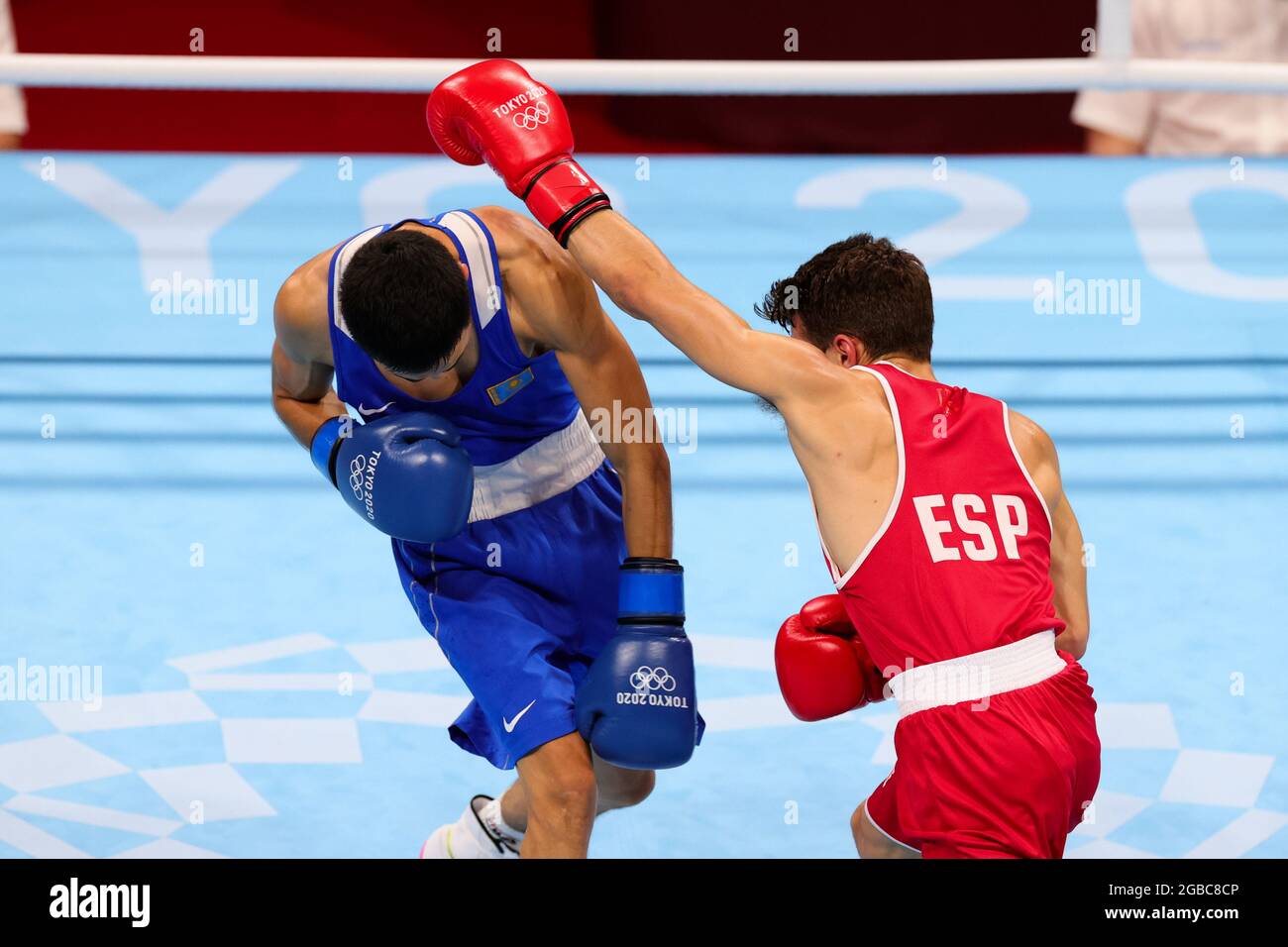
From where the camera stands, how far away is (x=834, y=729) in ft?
11.8

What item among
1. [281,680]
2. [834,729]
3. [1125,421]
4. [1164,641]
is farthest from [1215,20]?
[281,680]

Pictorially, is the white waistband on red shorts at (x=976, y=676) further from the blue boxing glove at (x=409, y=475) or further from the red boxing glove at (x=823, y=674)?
the blue boxing glove at (x=409, y=475)

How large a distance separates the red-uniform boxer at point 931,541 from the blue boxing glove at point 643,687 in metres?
0.36

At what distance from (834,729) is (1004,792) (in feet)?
4.48

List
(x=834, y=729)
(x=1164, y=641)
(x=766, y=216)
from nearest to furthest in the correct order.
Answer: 1. (x=834, y=729)
2. (x=1164, y=641)
3. (x=766, y=216)

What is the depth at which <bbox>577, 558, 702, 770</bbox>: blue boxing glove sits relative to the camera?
2.58 meters

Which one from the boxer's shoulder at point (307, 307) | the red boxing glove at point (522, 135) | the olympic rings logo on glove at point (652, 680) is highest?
the red boxing glove at point (522, 135)

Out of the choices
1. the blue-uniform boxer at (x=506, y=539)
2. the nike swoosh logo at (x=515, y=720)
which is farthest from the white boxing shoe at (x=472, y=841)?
the nike swoosh logo at (x=515, y=720)

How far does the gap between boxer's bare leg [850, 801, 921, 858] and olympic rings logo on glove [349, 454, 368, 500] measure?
989mm

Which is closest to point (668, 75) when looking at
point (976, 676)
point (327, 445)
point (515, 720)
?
point (327, 445)

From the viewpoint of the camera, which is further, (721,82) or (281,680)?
(721,82)

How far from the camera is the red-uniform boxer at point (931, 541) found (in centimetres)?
229

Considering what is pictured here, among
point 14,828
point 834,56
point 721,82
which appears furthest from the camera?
point 834,56

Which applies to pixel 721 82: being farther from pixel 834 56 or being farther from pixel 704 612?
pixel 834 56
